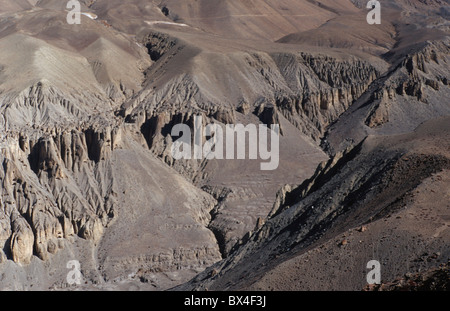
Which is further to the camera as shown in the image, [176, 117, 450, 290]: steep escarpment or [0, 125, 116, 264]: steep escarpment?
[0, 125, 116, 264]: steep escarpment

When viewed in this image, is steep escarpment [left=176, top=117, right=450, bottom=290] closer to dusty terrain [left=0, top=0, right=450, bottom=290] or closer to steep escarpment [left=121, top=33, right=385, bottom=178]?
dusty terrain [left=0, top=0, right=450, bottom=290]

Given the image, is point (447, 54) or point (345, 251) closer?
point (345, 251)

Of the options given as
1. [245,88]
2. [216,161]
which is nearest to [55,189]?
[216,161]

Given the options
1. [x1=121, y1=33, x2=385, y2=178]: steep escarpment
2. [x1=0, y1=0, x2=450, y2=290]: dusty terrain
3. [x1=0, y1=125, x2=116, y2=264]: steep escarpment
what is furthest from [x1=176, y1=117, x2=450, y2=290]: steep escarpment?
[x1=121, y1=33, x2=385, y2=178]: steep escarpment

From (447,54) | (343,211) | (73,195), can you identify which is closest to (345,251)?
(343,211)

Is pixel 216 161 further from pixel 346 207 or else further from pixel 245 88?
pixel 346 207

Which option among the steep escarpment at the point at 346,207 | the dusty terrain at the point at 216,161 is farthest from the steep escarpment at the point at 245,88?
the steep escarpment at the point at 346,207
